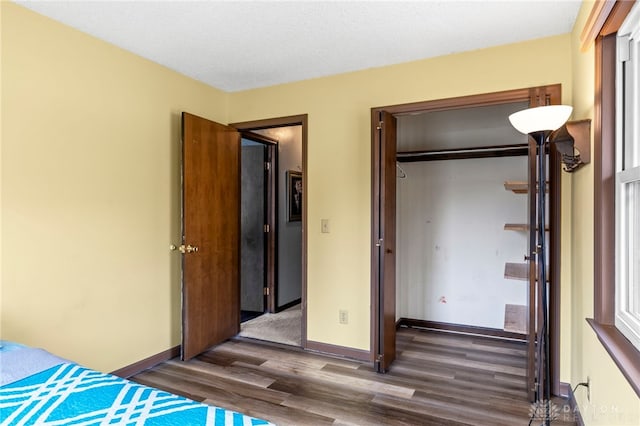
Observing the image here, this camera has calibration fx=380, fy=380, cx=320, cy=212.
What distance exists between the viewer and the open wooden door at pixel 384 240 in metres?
2.86

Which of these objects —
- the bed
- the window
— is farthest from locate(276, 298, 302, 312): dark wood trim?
the window

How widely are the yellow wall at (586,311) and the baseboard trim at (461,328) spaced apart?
1141 millimetres

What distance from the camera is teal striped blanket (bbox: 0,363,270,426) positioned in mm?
1251

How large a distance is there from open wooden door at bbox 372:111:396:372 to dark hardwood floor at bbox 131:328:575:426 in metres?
0.21

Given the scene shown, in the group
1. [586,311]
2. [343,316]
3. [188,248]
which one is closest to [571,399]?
[586,311]

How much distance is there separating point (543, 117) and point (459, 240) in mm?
2279

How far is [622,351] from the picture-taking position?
1.46 metres

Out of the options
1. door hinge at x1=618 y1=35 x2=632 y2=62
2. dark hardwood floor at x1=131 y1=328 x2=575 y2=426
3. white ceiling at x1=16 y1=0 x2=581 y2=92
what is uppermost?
white ceiling at x1=16 y1=0 x2=581 y2=92

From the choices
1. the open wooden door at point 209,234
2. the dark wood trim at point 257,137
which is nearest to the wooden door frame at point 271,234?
the dark wood trim at point 257,137

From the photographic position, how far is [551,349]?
2518 millimetres

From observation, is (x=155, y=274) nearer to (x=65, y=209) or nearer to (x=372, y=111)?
(x=65, y=209)

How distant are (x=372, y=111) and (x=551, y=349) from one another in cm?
212

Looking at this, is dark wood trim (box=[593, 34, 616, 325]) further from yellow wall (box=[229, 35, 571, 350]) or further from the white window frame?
yellow wall (box=[229, 35, 571, 350])

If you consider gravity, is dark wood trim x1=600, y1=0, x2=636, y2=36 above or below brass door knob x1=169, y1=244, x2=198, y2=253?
above
